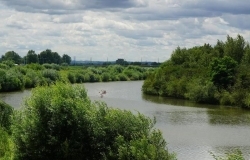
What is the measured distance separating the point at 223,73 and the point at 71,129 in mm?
42138

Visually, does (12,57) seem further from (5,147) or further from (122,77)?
(5,147)

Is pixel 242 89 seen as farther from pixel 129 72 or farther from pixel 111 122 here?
pixel 129 72

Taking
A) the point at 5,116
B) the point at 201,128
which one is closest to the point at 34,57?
the point at 201,128

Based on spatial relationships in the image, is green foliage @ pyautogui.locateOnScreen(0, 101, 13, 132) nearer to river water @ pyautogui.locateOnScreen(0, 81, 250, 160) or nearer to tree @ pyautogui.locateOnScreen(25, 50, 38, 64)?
river water @ pyautogui.locateOnScreen(0, 81, 250, 160)

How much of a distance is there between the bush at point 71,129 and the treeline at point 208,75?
3565 centimetres

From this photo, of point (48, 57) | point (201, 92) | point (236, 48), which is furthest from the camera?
point (48, 57)

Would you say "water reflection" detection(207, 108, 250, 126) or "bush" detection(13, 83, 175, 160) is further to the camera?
"water reflection" detection(207, 108, 250, 126)

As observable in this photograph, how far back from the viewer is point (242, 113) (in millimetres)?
52781

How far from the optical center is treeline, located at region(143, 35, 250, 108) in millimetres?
62125

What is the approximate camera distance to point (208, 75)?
2680 inches

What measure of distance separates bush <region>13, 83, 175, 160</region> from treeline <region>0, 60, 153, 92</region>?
3393cm

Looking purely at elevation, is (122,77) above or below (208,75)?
below

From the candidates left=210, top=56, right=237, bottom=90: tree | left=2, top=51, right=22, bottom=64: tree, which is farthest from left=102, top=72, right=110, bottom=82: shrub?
left=2, top=51, right=22, bottom=64: tree

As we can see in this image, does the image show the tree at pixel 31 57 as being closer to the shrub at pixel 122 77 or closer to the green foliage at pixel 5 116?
the shrub at pixel 122 77
